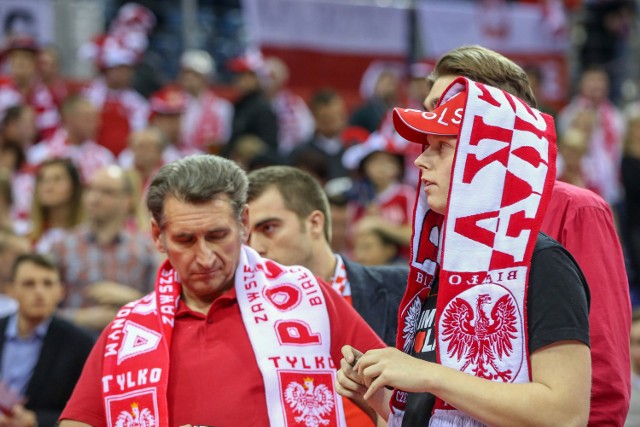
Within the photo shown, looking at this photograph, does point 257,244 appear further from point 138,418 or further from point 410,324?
point 410,324

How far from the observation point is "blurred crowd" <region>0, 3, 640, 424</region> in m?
6.72

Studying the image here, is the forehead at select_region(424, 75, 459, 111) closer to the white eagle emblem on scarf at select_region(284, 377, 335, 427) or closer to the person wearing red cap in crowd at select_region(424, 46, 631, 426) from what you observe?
the person wearing red cap in crowd at select_region(424, 46, 631, 426)

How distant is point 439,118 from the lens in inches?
100

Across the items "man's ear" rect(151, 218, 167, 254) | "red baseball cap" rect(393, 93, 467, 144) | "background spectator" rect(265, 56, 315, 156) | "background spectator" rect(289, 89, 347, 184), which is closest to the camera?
"red baseball cap" rect(393, 93, 467, 144)

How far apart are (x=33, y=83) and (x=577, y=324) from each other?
8354mm

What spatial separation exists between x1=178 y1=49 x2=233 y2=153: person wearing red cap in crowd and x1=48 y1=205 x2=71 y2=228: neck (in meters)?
3.16

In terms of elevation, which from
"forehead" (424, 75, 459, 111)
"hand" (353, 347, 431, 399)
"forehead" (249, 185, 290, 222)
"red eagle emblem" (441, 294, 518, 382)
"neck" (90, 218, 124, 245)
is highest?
"forehead" (424, 75, 459, 111)

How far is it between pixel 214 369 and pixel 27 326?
278 cm

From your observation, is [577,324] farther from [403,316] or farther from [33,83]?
[33,83]

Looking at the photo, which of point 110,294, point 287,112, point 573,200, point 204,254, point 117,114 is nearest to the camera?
point 573,200

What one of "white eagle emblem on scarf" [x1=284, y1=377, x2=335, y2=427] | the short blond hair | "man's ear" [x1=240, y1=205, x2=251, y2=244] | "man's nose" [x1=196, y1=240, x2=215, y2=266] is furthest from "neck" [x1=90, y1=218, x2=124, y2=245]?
the short blond hair

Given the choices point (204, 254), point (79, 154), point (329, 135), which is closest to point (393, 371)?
point (204, 254)

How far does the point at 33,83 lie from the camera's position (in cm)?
991

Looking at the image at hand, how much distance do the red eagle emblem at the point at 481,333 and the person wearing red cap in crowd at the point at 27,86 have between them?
758 centimetres
